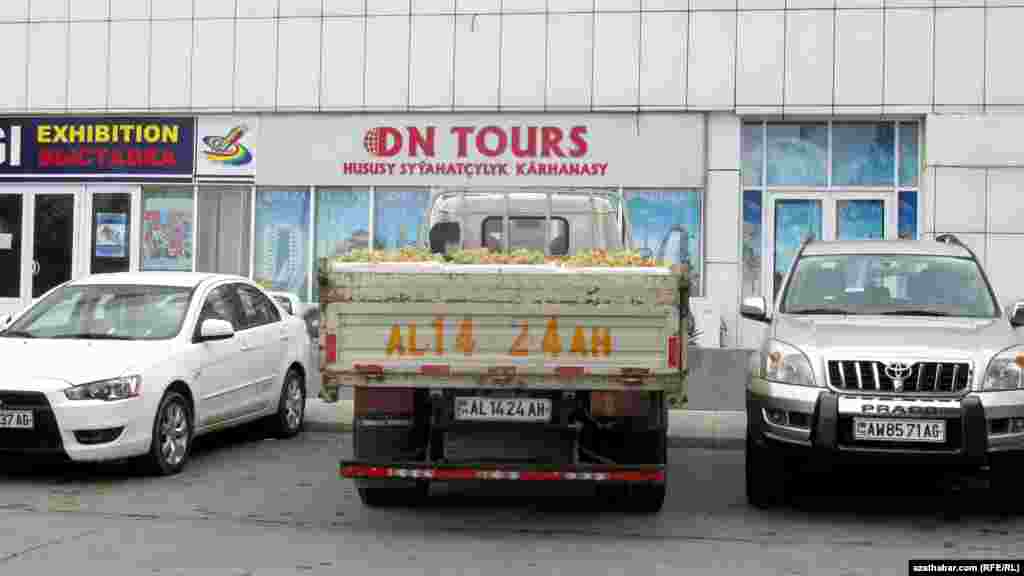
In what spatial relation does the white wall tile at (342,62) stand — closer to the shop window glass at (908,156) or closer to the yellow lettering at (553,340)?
the shop window glass at (908,156)

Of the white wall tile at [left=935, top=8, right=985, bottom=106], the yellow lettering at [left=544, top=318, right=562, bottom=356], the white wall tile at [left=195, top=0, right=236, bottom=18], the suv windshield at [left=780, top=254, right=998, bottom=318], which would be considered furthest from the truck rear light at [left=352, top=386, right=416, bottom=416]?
the white wall tile at [left=195, top=0, right=236, bottom=18]

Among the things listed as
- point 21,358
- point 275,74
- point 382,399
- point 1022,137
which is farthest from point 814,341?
point 275,74

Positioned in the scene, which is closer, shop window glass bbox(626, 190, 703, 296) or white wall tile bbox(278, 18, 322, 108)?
shop window glass bbox(626, 190, 703, 296)

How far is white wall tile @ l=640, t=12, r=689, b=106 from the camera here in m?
18.8

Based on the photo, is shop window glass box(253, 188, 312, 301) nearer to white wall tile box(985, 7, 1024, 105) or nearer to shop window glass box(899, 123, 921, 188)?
shop window glass box(899, 123, 921, 188)

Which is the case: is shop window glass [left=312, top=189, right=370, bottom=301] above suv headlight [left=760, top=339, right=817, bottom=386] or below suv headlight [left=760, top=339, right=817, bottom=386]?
above

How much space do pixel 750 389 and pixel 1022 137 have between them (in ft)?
37.6

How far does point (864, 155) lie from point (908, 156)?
24.6 inches

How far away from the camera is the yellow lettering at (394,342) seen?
7309mm

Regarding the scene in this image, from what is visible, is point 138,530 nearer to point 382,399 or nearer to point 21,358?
point 382,399

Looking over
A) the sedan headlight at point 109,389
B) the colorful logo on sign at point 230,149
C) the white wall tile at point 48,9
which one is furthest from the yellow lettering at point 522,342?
the white wall tile at point 48,9

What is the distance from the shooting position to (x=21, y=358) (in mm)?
9312

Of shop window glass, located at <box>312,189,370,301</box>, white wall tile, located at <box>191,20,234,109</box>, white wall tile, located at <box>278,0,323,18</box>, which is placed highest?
white wall tile, located at <box>278,0,323,18</box>

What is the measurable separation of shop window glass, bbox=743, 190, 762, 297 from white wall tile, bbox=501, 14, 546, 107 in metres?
3.36
